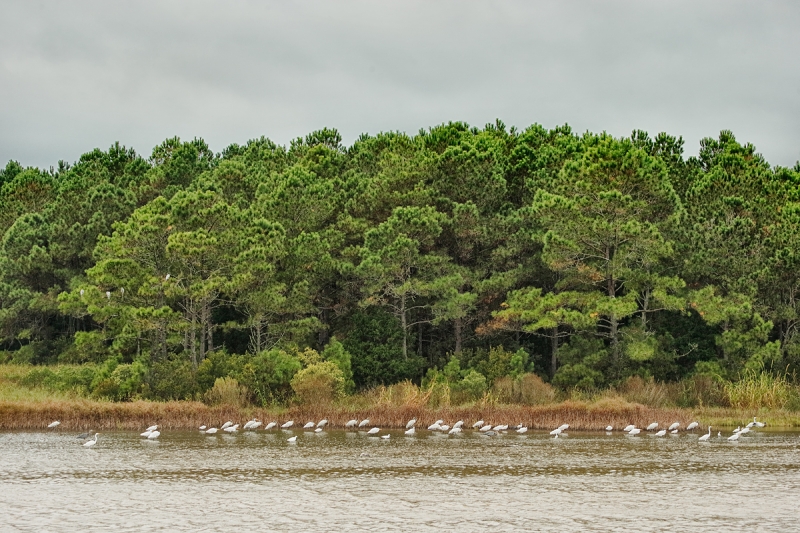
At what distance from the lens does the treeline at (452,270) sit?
4516 centimetres

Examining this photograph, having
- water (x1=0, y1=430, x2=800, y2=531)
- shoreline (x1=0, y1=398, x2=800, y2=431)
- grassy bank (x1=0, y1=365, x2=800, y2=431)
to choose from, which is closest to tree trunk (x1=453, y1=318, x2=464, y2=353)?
grassy bank (x1=0, y1=365, x2=800, y2=431)

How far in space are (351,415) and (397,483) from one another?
52.3 ft

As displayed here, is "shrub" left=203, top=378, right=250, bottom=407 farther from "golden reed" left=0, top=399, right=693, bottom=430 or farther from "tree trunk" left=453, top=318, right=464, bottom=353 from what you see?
"tree trunk" left=453, top=318, right=464, bottom=353

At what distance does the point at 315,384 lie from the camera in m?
43.2

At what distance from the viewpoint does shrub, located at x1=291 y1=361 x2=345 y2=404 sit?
141 feet

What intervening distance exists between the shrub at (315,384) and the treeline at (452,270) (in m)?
0.21

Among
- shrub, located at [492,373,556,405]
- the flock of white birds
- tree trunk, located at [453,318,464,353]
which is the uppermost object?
tree trunk, located at [453,318,464,353]

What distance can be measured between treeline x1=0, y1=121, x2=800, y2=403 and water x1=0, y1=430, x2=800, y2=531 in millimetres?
11132

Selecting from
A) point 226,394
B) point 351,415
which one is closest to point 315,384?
point 351,415

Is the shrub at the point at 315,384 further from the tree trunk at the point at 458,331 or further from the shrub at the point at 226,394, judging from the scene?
the tree trunk at the point at 458,331

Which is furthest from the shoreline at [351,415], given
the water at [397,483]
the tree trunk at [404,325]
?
the tree trunk at [404,325]

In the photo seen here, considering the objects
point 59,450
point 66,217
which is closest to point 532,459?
point 59,450

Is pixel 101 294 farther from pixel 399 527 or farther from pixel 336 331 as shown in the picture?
pixel 399 527

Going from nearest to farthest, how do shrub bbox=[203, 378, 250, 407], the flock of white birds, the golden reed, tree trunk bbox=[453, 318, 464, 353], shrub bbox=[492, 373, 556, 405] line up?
the flock of white birds
the golden reed
shrub bbox=[203, 378, 250, 407]
shrub bbox=[492, 373, 556, 405]
tree trunk bbox=[453, 318, 464, 353]
